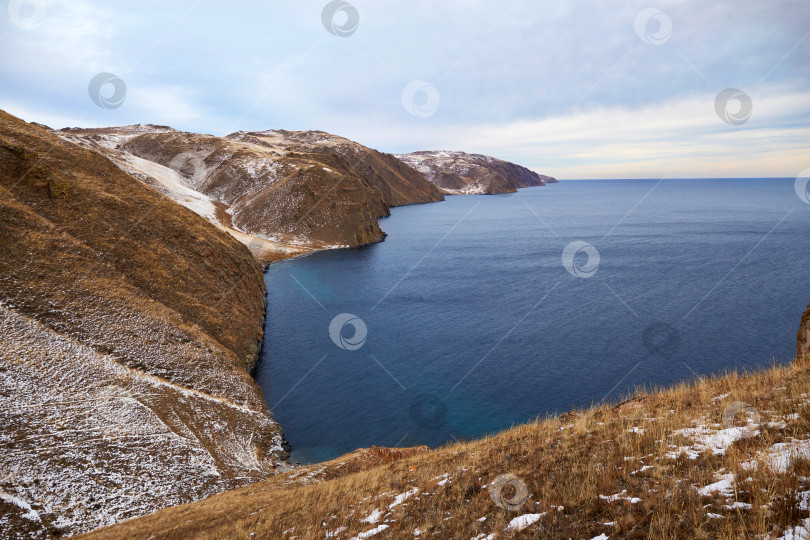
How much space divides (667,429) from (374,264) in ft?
242

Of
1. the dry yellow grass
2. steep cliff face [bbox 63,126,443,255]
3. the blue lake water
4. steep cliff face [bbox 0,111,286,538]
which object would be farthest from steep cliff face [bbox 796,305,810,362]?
steep cliff face [bbox 63,126,443,255]

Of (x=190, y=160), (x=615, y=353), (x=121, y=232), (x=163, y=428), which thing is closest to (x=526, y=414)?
(x=615, y=353)

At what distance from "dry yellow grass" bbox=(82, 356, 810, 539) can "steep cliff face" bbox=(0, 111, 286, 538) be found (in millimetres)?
5848

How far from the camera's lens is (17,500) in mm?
17844

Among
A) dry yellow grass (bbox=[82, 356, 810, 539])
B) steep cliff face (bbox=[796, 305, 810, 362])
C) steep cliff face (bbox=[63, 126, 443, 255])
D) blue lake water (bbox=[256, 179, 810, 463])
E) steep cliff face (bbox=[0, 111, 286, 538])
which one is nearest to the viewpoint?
dry yellow grass (bbox=[82, 356, 810, 539])

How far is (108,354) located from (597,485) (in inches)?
1284

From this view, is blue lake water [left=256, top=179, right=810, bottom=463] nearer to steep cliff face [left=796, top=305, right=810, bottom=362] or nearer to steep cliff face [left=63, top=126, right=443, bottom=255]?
steep cliff face [left=796, top=305, right=810, bottom=362]

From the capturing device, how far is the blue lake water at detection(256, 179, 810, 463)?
3275 centimetres

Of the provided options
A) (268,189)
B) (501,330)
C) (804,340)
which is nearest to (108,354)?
(501,330)

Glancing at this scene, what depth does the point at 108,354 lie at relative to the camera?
28734 mm

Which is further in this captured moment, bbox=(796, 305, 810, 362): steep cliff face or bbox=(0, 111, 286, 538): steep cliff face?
bbox=(0, 111, 286, 538): steep cliff face

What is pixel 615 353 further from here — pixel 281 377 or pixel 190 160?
pixel 190 160

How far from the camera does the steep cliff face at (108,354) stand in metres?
20.4

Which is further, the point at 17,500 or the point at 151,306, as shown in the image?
the point at 151,306
